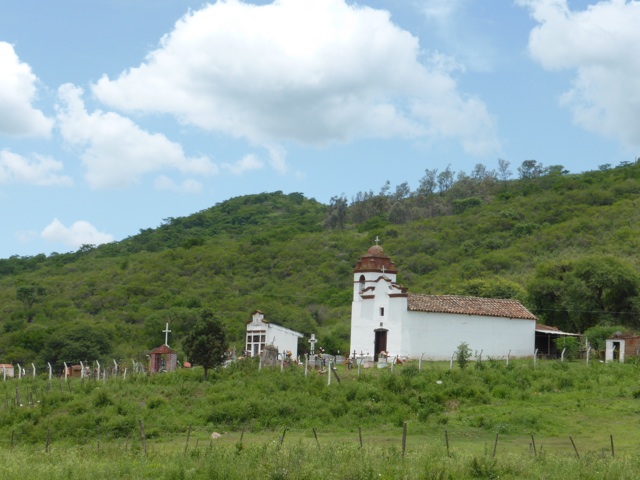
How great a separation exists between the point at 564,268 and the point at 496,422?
998 inches

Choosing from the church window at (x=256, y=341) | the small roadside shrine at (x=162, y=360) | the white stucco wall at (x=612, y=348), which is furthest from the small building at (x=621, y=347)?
the small roadside shrine at (x=162, y=360)

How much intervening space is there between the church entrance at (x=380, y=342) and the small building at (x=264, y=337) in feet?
13.2

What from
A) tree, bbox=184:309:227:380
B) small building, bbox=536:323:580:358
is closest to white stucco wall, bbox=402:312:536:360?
small building, bbox=536:323:580:358

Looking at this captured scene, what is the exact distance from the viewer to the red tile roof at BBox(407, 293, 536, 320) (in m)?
42.4

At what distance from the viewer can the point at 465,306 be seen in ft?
143

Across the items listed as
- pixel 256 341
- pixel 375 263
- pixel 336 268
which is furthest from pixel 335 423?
pixel 336 268

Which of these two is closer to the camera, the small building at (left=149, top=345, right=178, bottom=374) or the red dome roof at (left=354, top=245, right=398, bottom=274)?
the small building at (left=149, top=345, right=178, bottom=374)

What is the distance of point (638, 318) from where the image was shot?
4869cm

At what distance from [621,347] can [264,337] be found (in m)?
17.1

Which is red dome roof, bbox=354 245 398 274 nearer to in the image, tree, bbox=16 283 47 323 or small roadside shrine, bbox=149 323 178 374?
small roadside shrine, bbox=149 323 178 374

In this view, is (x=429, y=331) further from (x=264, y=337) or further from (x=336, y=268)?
(x=336, y=268)

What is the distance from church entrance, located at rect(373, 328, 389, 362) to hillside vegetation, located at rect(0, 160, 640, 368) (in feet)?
24.9

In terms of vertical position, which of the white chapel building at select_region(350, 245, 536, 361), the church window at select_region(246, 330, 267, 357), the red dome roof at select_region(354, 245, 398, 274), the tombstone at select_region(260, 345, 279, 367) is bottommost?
the tombstone at select_region(260, 345, 279, 367)

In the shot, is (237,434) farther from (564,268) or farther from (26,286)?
(26,286)
